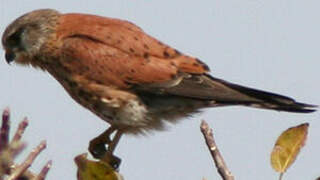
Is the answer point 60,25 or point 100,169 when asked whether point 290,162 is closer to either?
point 100,169

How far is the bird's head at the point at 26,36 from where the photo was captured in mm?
6254

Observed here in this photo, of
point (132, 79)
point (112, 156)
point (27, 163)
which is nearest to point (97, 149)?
point (112, 156)

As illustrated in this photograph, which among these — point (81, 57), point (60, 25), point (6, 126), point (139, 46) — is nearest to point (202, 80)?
point (139, 46)

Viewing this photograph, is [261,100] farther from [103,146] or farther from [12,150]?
[12,150]

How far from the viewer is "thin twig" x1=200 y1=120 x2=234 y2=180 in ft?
10.6

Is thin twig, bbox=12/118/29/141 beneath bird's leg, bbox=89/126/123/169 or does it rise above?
above

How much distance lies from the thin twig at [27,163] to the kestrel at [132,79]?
2.74 m

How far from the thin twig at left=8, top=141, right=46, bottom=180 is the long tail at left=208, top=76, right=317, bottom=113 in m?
2.57

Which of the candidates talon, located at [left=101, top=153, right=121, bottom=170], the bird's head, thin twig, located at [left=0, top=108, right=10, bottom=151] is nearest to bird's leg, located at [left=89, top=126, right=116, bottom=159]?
talon, located at [left=101, top=153, right=121, bottom=170]

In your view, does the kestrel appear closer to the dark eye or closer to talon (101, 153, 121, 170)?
the dark eye

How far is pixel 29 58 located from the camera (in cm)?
636

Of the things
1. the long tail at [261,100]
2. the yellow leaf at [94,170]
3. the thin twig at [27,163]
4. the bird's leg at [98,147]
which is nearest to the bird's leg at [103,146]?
the bird's leg at [98,147]

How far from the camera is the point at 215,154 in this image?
335 centimetres

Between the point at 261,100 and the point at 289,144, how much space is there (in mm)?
1595
